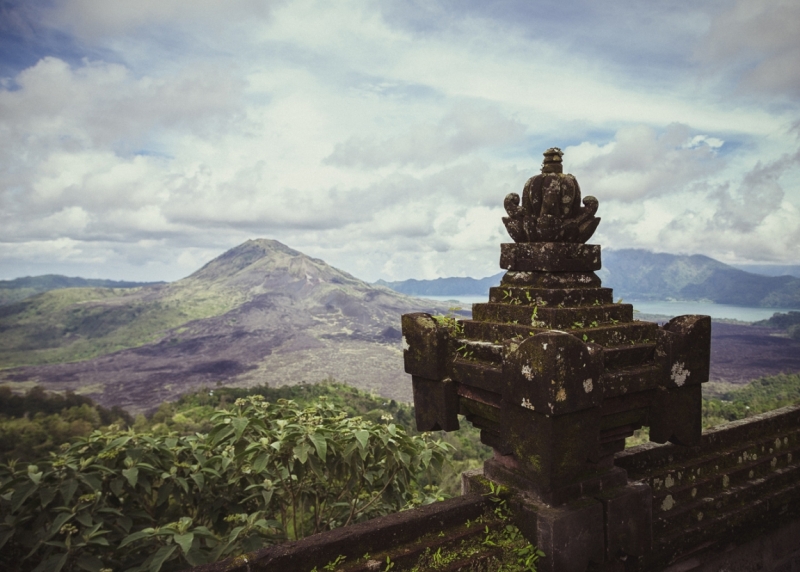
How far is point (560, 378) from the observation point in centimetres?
274

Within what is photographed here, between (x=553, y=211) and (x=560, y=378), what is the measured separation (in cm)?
142

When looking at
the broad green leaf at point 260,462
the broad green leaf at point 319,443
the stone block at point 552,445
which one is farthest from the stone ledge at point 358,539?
the broad green leaf at point 260,462

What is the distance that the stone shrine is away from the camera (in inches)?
114

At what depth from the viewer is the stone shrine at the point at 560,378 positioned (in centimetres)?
288

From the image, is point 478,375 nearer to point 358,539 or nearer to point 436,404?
point 436,404

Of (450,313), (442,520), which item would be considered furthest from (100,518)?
(450,313)

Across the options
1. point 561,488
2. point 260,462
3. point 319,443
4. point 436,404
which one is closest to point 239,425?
point 260,462

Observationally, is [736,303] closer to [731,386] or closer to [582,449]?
[731,386]

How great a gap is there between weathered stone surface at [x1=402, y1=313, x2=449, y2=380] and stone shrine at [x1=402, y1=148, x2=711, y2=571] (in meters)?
0.01

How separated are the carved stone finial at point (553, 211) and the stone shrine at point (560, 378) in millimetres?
11

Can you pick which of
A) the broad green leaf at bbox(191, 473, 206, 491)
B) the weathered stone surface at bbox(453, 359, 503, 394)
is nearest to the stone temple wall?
the weathered stone surface at bbox(453, 359, 503, 394)

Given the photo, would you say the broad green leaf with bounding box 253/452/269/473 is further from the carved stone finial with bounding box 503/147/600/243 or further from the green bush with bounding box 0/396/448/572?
the carved stone finial with bounding box 503/147/600/243

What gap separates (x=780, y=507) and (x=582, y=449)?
3068mm

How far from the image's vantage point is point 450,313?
13.8 ft
